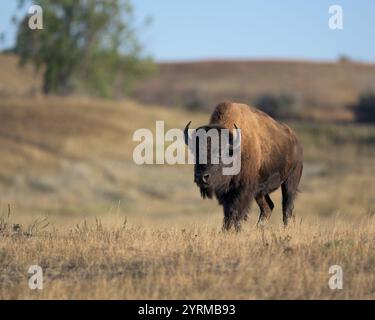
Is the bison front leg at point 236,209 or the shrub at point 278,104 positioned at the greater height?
the shrub at point 278,104

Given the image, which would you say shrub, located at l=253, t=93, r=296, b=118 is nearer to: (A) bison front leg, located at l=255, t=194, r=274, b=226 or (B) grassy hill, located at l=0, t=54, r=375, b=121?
(B) grassy hill, located at l=0, t=54, r=375, b=121

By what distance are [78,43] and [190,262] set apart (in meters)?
50.5

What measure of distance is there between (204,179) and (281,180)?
3.25 meters

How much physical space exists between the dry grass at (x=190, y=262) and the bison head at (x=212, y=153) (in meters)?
0.77

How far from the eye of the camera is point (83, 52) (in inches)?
2303

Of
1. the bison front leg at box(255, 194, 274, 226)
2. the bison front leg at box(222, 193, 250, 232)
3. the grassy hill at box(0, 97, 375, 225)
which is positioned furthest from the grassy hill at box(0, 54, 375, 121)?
the bison front leg at box(222, 193, 250, 232)

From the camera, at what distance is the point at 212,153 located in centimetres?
1219

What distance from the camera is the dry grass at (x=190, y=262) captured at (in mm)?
8883

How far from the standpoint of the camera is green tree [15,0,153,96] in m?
58.0

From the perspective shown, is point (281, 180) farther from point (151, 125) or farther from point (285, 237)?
point (151, 125)

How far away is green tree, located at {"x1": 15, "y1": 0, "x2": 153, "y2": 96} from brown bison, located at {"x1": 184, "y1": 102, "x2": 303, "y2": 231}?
44.5 m

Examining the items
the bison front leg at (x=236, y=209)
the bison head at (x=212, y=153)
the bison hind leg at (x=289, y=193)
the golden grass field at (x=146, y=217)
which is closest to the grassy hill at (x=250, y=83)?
the golden grass field at (x=146, y=217)

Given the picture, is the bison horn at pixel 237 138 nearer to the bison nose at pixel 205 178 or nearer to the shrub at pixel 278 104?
the bison nose at pixel 205 178
